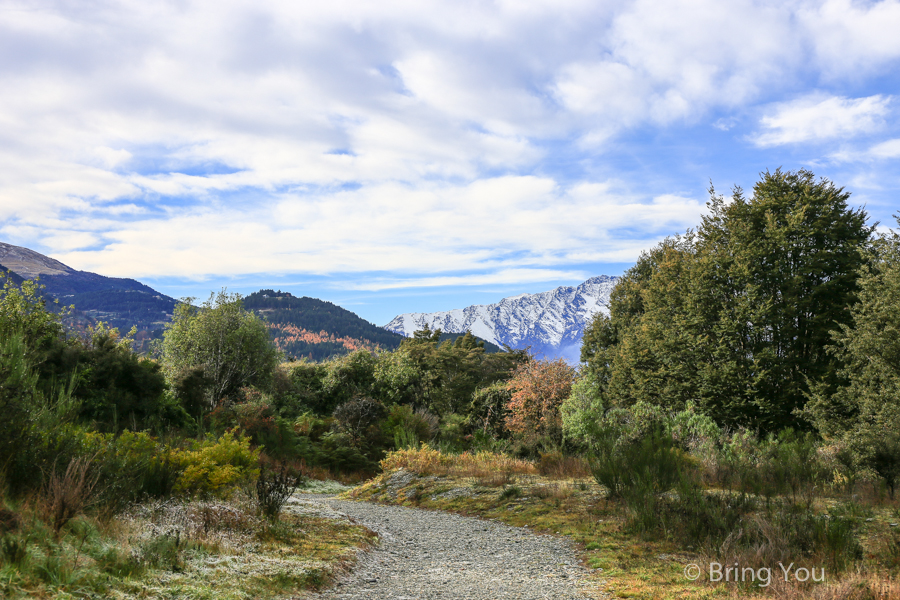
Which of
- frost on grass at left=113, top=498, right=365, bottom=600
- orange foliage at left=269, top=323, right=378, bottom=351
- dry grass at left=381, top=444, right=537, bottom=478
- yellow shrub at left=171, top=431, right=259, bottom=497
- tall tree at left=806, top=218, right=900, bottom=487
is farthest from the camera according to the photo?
orange foliage at left=269, top=323, right=378, bottom=351

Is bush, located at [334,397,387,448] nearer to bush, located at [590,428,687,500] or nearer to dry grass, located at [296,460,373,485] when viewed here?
dry grass, located at [296,460,373,485]

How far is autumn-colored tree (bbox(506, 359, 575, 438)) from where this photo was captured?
2020 cm

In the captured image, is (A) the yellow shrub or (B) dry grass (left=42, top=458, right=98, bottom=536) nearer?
(B) dry grass (left=42, top=458, right=98, bottom=536)

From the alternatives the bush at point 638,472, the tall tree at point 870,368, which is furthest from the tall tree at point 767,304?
the bush at point 638,472

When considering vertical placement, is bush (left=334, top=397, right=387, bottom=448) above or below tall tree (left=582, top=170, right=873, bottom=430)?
below

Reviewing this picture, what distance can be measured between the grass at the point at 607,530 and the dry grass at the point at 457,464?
0.11ft

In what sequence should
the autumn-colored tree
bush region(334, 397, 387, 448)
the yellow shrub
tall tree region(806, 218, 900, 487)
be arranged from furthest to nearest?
bush region(334, 397, 387, 448)
the autumn-colored tree
tall tree region(806, 218, 900, 487)
the yellow shrub

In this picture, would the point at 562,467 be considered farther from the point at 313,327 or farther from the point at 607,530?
the point at 313,327

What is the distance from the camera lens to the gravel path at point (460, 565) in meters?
5.37

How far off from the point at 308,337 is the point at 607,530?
137751mm

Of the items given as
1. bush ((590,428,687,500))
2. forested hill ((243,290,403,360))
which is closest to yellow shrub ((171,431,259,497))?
bush ((590,428,687,500))

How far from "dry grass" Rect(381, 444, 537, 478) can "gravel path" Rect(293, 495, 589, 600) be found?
4.41 metres

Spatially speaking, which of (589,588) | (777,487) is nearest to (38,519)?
(589,588)

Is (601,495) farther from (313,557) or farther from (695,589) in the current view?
(313,557)
